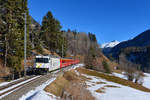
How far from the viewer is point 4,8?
2080cm

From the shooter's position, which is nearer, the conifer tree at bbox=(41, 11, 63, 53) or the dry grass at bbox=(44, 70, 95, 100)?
the dry grass at bbox=(44, 70, 95, 100)

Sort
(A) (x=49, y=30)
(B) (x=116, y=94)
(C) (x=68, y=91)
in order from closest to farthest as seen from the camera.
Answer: (C) (x=68, y=91) < (B) (x=116, y=94) < (A) (x=49, y=30)

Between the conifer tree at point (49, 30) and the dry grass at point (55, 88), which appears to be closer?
the dry grass at point (55, 88)

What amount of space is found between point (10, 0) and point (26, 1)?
5.31m

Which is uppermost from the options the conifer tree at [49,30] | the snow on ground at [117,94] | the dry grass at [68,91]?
the conifer tree at [49,30]

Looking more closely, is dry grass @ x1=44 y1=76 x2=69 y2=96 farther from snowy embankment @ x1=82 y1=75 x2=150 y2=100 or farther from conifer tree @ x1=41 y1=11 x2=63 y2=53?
conifer tree @ x1=41 y1=11 x2=63 y2=53

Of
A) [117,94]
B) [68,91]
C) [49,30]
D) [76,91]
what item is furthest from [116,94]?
[49,30]

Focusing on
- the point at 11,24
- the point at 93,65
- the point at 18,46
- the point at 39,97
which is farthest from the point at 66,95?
the point at 93,65

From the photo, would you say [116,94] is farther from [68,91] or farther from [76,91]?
[68,91]

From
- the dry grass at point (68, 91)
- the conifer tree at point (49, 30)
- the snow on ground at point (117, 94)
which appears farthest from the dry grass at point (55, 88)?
the conifer tree at point (49, 30)

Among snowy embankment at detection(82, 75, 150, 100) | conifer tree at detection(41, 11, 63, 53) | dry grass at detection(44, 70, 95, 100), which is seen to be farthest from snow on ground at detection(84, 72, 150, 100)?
conifer tree at detection(41, 11, 63, 53)

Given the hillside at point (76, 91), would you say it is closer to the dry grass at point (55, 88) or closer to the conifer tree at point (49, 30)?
the dry grass at point (55, 88)

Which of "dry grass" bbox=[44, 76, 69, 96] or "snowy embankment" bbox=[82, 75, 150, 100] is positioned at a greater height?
"dry grass" bbox=[44, 76, 69, 96]

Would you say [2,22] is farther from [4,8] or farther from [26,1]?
[26,1]
